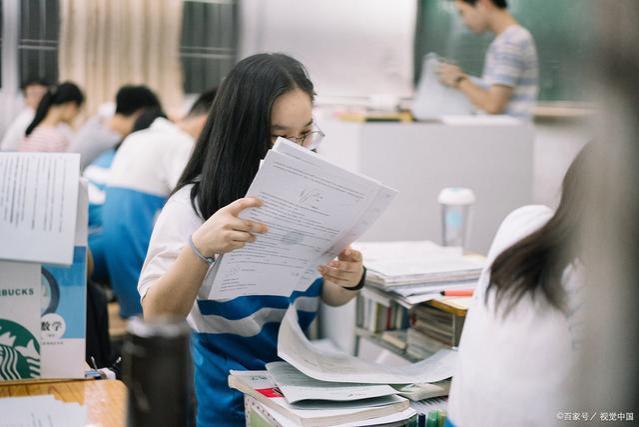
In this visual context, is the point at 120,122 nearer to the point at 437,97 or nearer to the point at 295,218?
the point at 437,97

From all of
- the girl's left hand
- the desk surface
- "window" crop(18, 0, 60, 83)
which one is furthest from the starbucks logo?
"window" crop(18, 0, 60, 83)

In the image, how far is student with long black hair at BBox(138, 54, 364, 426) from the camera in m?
1.42

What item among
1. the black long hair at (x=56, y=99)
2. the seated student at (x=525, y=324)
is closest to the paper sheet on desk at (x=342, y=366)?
the seated student at (x=525, y=324)

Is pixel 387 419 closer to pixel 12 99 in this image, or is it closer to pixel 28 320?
pixel 28 320

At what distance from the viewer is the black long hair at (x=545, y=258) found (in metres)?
0.90

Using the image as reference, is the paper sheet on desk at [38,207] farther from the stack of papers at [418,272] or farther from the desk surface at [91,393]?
the stack of papers at [418,272]

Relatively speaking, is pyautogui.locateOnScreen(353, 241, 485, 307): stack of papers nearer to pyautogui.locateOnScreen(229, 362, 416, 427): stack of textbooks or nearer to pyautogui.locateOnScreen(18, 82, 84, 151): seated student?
pyautogui.locateOnScreen(229, 362, 416, 427): stack of textbooks

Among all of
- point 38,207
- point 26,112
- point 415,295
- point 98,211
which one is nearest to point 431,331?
point 415,295

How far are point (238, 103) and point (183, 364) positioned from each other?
94 cm

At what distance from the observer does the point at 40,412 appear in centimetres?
111

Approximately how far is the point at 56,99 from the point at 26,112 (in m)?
0.74

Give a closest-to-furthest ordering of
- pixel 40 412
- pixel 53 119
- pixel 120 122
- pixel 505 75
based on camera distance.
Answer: pixel 40 412 → pixel 505 75 → pixel 120 122 → pixel 53 119

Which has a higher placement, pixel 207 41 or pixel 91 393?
pixel 207 41

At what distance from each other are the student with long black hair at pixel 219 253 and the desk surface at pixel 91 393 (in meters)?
0.20
